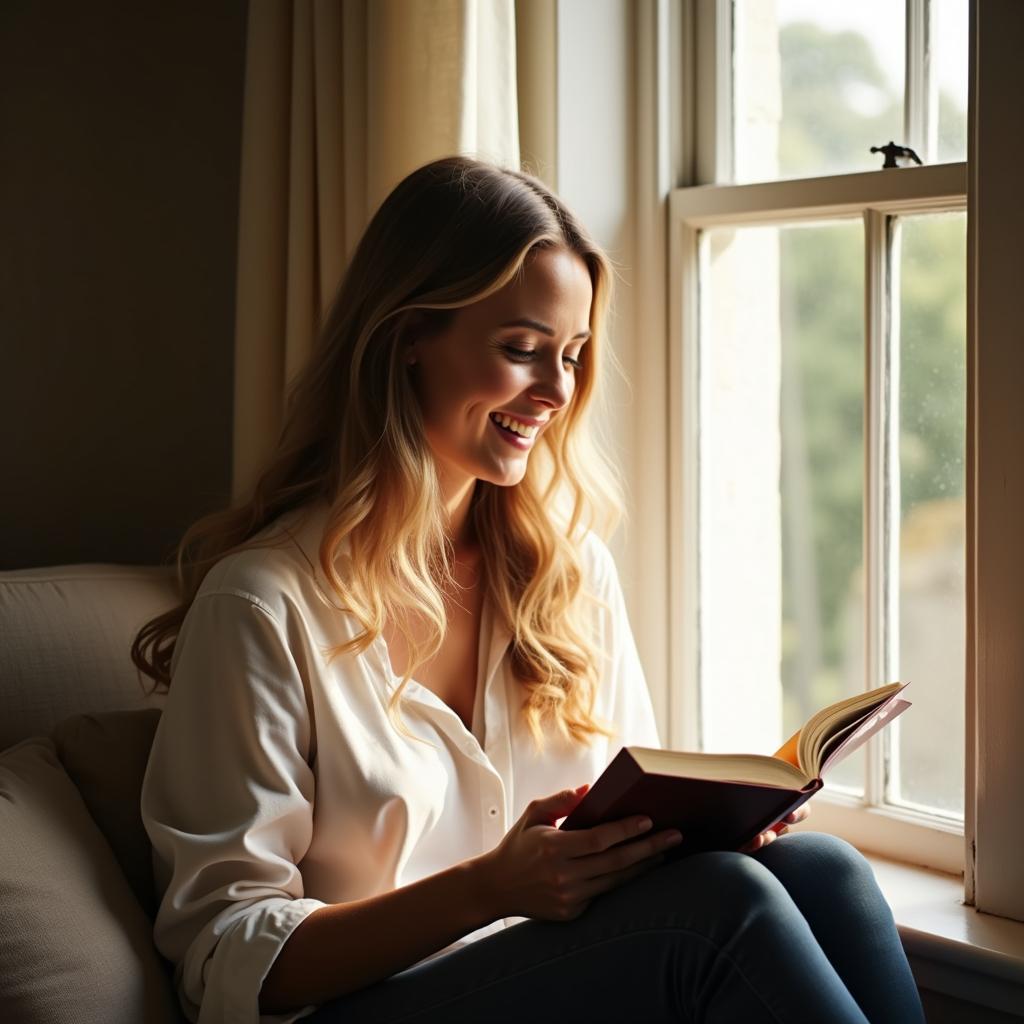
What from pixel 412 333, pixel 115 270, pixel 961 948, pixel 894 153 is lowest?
pixel 961 948

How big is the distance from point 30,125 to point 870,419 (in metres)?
1.38

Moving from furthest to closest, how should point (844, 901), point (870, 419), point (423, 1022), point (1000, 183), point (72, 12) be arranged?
point (72, 12) → point (870, 419) → point (1000, 183) → point (844, 901) → point (423, 1022)

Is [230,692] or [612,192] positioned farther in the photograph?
[612,192]

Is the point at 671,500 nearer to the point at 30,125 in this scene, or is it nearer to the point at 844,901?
the point at 844,901

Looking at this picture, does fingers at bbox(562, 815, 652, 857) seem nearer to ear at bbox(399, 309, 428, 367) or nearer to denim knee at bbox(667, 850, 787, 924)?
denim knee at bbox(667, 850, 787, 924)

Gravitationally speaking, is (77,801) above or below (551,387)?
below

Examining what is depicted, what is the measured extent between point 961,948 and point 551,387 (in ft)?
2.65

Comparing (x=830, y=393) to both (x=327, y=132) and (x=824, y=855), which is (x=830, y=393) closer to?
(x=824, y=855)

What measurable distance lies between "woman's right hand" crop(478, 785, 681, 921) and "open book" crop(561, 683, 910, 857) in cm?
2

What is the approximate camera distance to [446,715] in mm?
1496

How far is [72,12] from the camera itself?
205 cm

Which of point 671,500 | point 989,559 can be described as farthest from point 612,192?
point 989,559

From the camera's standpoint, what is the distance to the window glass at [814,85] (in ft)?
5.69

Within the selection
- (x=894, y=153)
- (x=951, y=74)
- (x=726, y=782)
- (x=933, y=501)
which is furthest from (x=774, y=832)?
(x=951, y=74)
